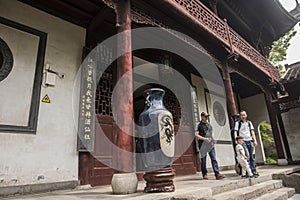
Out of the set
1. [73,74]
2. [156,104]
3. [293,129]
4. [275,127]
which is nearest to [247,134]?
[156,104]

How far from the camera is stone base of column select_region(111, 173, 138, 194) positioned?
2.52 meters

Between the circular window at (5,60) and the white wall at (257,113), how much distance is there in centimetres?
936

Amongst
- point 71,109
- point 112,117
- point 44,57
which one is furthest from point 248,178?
point 44,57

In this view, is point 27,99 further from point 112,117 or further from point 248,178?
point 248,178

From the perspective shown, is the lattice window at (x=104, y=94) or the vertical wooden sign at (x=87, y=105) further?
the lattice window at (x=104, y=94)

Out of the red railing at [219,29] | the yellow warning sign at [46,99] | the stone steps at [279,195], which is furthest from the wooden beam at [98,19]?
the stone steps at [279,195]

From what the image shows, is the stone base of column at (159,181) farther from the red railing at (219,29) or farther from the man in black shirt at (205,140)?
the red railing at (219,29)

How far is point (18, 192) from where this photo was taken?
3.09 metres

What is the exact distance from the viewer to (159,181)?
2.58 meters

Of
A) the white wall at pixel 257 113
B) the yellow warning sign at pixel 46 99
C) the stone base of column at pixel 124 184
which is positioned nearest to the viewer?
the stone base of column at pixel 124 184

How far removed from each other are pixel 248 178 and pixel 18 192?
3.77 meters

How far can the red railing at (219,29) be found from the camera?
4.56 metres

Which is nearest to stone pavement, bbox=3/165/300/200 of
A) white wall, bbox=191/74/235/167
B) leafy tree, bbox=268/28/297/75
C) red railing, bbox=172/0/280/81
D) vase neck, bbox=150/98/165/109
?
vase neck, bbox=150/98/165/109

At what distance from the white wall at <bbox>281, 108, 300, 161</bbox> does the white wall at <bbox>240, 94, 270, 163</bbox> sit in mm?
1073
